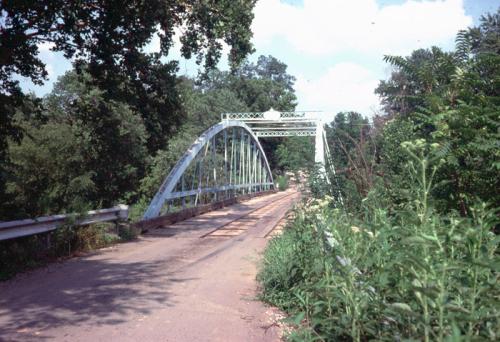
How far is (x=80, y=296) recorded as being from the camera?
20.6 feet

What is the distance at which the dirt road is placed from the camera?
4832 mm

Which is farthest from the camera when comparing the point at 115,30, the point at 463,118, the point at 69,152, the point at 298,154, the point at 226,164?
the point at 226,164

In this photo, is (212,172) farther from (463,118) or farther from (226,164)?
(463,118)

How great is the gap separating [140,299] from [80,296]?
0.77 m

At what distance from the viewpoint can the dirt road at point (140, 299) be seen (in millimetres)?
4832

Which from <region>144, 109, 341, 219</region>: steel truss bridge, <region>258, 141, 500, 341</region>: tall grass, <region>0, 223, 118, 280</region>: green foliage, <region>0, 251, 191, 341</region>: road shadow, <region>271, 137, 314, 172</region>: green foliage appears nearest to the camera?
<region>258, 141, 500, 341</region>: tall grass

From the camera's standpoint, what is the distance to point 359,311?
10.7 ft

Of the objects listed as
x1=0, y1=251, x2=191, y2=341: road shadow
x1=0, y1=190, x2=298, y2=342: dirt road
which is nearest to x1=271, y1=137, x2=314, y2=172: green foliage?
x1=0, y1=190, x2=298, y2=342: dirt road

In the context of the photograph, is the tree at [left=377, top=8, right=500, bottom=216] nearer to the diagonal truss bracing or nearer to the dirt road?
the dirt road

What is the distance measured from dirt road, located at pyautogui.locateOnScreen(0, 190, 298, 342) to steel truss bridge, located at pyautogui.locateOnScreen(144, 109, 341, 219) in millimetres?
2691

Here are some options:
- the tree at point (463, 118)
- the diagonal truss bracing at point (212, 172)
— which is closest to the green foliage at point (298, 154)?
the tree at point (463, 118)

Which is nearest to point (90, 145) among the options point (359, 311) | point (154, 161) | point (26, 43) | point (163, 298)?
point (26, 43)

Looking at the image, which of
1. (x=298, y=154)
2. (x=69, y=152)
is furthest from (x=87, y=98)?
(x=298, y=154)

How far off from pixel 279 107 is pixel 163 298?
65.1 m
